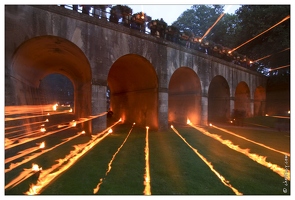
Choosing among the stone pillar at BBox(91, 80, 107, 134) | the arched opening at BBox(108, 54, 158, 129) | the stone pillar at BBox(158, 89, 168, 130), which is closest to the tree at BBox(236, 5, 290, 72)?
the stone pillar at BBox(158, 89, 168, 130)

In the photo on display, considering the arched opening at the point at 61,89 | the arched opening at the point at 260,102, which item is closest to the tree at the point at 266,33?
the arched opening at the point at 260,102

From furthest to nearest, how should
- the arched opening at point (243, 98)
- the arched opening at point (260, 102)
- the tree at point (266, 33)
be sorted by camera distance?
the arched opening at point (260, 102), the arched opening at point (243, 98), the tree at point (266, 33)

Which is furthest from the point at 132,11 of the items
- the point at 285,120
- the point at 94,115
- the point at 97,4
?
the point at 285,120

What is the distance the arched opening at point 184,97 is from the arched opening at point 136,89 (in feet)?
11.9

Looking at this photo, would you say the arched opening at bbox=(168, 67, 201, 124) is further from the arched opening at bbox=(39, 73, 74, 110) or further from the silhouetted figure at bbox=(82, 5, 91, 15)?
the arched opening at bbox=(39, 73, 74, 110)

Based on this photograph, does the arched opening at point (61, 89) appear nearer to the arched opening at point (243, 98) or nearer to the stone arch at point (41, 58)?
the stone arch at point (41, 58)

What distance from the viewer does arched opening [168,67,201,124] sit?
17125 millimetres

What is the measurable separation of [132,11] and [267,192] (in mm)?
11937

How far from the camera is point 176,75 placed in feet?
59.9

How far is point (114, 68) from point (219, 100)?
1247 cm

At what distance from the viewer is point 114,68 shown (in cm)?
1605

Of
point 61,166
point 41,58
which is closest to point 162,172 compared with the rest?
point 61,166

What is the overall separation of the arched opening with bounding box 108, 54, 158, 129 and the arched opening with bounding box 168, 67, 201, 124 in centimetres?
362

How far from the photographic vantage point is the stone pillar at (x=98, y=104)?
10812 millimetres
